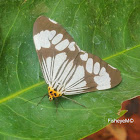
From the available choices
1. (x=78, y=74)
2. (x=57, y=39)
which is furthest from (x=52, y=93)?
(x=57, y=39)

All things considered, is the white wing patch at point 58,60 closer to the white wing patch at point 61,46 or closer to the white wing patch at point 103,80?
the white wing patch at point 61,46

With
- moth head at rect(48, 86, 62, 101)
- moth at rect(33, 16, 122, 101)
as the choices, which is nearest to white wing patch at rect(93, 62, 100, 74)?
moth at rect(33, 16, 122, 101)

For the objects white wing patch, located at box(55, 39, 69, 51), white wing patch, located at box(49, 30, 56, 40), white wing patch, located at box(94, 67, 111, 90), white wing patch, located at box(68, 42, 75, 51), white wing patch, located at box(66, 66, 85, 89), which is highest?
white wing patch, located at box(49, 30, 56, 40)

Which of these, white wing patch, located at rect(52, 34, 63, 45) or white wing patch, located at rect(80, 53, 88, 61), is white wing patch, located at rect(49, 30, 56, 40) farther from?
white wing patch, located at rect(80, 53, 88, 61)

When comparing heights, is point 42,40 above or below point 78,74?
above

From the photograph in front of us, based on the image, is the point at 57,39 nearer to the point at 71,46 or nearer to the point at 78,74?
the point at 71,46

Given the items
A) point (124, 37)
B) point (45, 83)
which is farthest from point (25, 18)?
point (124, 37)

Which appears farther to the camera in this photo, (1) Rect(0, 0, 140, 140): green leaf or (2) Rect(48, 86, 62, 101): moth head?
(2) Rect(48, 86, 62, 101): moth head
